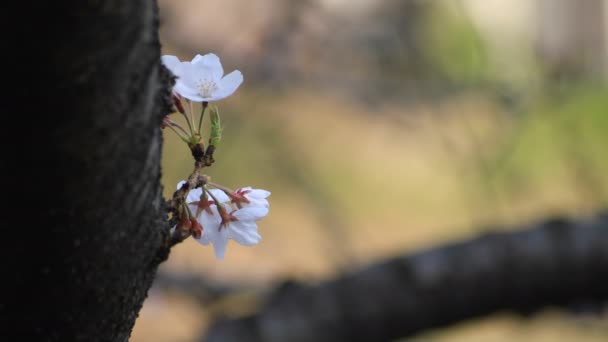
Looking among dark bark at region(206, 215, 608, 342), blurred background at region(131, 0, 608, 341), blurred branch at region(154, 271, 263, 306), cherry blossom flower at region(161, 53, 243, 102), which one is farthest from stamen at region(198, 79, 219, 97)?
blurred branch at region(154, 271, 263, 306)

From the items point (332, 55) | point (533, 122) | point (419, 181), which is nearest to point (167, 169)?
point (332, 55)

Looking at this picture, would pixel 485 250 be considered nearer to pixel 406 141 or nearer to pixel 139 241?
pixel 139 241

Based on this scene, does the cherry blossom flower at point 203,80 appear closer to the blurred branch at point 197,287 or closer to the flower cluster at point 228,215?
the flower cluster at point 228,215

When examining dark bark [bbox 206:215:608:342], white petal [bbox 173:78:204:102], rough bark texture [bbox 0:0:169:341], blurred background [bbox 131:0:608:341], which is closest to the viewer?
rough bark texture [bbox 0:0:169:341]

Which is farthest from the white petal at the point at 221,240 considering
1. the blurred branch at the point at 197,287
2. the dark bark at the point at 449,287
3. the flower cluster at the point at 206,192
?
the blurred branch at the point at 197,287

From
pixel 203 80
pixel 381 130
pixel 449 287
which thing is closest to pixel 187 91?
pixel 203 80

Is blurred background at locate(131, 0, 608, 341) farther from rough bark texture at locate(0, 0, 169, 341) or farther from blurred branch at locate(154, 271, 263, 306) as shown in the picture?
rough bark texture at locate(0, 0, 169, 341)
